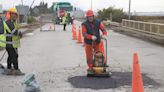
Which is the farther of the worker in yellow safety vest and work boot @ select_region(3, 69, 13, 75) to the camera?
work boot @ select_region(3, 69, 13, 75)

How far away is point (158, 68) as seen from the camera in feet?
44.2

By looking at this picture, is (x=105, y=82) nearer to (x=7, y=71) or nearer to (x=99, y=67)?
(x=99, y=67)

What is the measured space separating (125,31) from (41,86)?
86.7 ft

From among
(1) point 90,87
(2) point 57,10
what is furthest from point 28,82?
(2) point 57,10

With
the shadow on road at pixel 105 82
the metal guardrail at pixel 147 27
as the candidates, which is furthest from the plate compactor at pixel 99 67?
the metal guardrail at pixel 147 27

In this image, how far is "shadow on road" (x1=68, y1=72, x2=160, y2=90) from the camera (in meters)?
10.3

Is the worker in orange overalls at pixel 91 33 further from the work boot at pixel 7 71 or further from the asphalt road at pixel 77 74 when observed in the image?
the work boot at pixel 7 71

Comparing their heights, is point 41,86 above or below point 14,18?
below

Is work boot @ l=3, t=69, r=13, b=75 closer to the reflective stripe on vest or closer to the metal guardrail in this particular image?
the reflective stripe on vest

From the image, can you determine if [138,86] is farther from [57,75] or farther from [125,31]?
[125,31]

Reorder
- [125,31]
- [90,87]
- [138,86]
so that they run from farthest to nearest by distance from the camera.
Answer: [125,31] < [90,87] < [138,86]

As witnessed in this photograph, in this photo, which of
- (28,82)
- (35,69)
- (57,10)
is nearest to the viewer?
(28,82)

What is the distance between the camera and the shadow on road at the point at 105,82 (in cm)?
1028

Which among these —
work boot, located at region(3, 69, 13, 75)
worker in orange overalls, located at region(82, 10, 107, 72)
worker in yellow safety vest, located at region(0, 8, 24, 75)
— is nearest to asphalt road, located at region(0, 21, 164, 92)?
work boot, located at region(3, 69, 13, 75)
